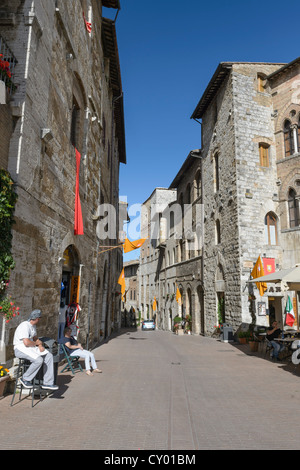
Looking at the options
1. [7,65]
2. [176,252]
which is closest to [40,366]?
[7,65]

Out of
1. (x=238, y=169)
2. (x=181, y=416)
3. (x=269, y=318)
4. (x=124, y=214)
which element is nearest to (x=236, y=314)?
(x=269, y=318)

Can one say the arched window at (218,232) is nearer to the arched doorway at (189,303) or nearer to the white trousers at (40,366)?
the arched doorway at (189,303)

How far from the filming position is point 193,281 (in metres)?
23.3

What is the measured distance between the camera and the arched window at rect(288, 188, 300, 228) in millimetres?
15719

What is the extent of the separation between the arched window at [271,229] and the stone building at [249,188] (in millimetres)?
48

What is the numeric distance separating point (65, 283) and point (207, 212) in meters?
12.5

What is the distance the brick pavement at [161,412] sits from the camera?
3787 millimetres

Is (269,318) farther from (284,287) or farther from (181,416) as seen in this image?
(181,416)

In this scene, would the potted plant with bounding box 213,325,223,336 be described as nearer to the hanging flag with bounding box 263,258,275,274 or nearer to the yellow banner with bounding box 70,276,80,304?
the hanging flag with bounding box 263,258,275,274

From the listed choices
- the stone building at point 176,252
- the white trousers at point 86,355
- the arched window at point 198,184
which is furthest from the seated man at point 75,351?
the arched window at point 198,184

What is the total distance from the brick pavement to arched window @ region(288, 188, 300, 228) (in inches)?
355

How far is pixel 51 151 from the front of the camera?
25.4ft

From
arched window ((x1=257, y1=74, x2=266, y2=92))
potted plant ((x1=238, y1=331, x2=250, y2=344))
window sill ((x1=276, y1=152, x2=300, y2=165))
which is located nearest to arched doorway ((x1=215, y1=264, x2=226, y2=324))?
→ potted plant ((x1=238, y1=331, x2=250, y2=344))

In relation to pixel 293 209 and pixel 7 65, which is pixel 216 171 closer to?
pixel 293 209
